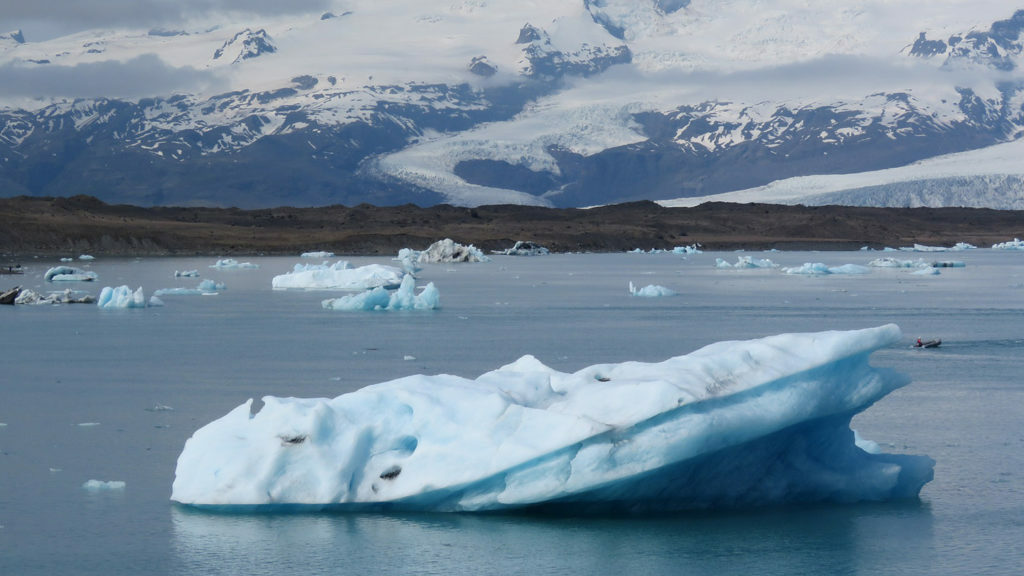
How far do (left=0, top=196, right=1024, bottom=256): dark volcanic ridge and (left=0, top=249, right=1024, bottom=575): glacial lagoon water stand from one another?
44.8m

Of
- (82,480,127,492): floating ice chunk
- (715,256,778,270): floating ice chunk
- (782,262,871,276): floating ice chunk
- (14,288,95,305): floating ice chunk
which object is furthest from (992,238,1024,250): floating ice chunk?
(82,480,127,492): floating ice chunk

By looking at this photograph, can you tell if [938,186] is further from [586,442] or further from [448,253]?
[586,442]

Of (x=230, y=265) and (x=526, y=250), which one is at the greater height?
(x=230, y=265)

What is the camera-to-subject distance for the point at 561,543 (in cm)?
848

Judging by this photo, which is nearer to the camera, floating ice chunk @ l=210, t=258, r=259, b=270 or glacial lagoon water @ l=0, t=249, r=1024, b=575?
glacial lagoon water @ l=0, t=249, r=1024, b=575

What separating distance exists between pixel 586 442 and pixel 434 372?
26.4 feet

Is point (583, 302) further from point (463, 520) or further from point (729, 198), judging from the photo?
point (729, 198)

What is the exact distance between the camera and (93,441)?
11711mm

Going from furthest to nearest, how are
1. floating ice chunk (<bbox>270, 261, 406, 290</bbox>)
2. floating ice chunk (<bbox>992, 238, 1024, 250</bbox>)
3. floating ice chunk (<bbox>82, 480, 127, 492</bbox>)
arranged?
1. floating ice chunk (<bbox>992, 238, 1024, 250</bbox>)
2. floating ice chunk (<bbox>270, 261, 406, 290</bbox>)
3. floating ice chunk (<bbox>82, 480, 127, 492</bbox>)

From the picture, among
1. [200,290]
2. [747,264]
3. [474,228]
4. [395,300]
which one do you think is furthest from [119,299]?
[474,228]

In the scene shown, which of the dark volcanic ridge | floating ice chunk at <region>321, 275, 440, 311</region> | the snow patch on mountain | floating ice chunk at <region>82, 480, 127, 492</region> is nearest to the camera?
floating ice chunk at <region>82, 480, 127, 492</region>

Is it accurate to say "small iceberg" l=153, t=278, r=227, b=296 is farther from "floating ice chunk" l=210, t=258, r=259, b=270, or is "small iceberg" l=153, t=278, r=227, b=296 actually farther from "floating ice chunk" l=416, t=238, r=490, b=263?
"floating ice chunk" l=416, t=238, r=490, b=263

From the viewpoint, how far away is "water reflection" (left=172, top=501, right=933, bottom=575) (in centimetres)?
801

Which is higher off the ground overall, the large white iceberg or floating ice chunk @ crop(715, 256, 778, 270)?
the large white iceberg
